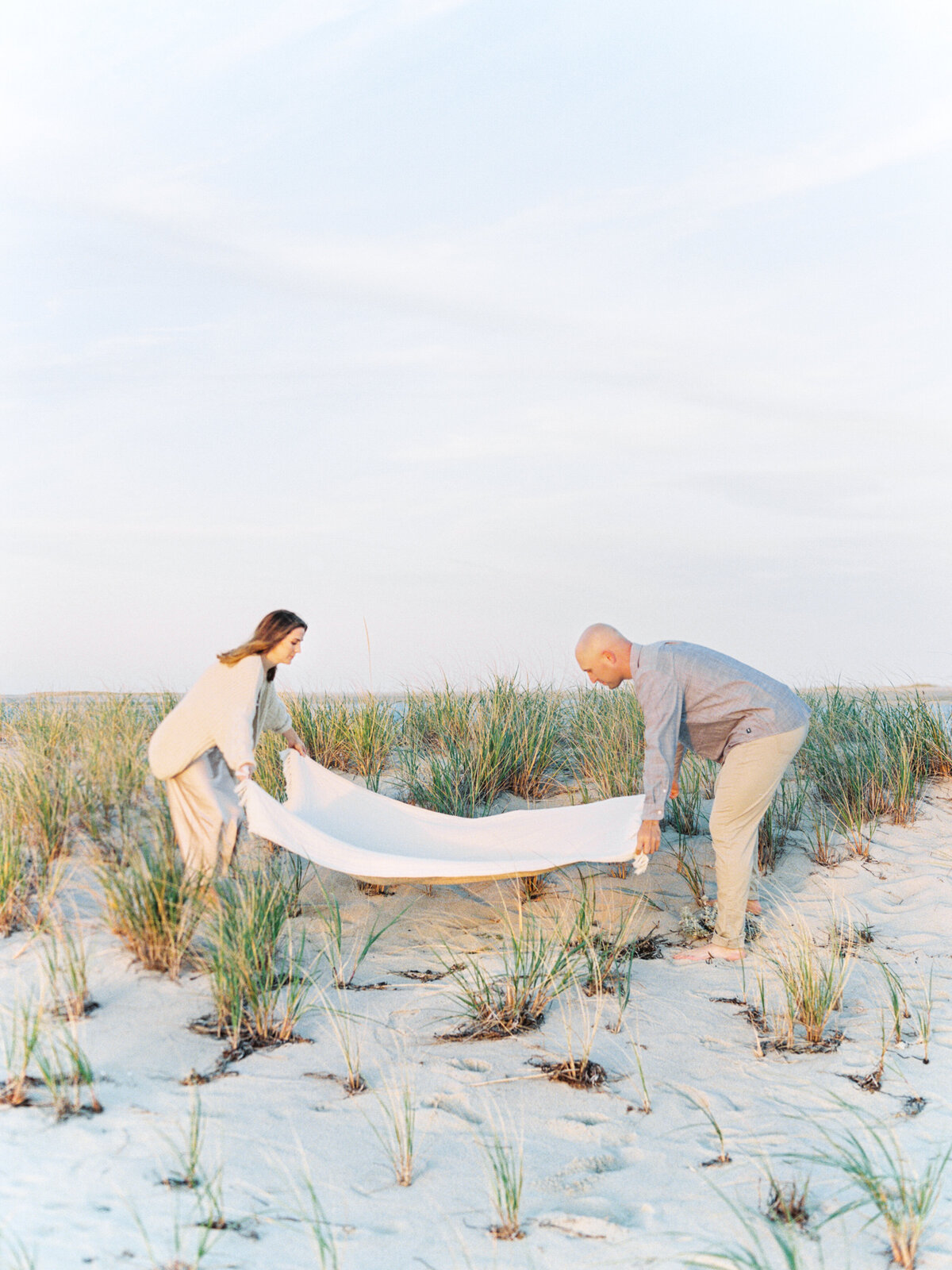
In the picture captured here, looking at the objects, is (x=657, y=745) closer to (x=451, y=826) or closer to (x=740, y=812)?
(x=740, y=812)

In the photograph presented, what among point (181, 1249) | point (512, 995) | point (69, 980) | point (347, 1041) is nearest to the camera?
point (181, 1249)


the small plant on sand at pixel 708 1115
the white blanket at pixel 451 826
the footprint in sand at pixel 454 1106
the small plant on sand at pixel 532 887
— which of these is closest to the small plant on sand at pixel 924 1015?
→ the small plant on sand at pixel 708 1115

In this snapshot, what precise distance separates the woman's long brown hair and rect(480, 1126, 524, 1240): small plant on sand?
2.34 metres

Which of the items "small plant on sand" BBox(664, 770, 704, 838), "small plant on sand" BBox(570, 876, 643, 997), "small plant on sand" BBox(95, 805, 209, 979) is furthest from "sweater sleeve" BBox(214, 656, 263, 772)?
"small plant on sand" BBox(664, 770, 704, 838)

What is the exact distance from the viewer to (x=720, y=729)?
488 cm

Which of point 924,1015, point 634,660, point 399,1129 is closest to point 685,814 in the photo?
point 634,660

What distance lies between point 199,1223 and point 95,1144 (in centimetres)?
49

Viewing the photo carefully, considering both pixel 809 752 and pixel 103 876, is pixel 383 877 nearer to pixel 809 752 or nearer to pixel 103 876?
pixel 103 876

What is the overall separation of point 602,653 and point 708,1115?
1.94 metres

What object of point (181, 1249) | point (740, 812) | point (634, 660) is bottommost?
point (181, 1249)

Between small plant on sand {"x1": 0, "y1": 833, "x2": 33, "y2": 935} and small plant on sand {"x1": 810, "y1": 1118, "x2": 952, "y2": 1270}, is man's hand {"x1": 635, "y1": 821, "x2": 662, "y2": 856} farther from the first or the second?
small plant on sand {"x1": 0, "y1": 833, "x2": 33, "y2": 935}

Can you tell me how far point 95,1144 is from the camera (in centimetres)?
291

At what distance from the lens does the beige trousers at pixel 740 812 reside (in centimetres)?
475

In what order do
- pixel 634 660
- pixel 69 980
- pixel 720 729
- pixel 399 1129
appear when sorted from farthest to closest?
pixel 720 729
pixel 634 660
pixel 69 980
pixel 399 1129
